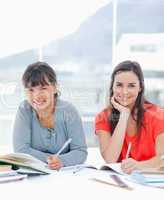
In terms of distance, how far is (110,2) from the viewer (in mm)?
3332

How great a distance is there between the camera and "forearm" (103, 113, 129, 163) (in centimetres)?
171

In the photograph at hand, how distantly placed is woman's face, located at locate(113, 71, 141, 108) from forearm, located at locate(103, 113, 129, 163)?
0.39 feet

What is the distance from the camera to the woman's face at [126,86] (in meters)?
1.78

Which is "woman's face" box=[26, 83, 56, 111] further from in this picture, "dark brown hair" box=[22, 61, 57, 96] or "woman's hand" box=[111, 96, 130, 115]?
"woman's hand" box=[111, 96, 130, 115]

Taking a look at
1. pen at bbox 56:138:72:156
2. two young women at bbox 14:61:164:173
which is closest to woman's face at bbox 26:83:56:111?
two young women at bbox 14:61:164:173

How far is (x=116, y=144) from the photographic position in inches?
67.2

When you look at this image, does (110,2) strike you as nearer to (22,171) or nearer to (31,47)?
(31,47)

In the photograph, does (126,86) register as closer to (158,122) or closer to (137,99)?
(137,99)

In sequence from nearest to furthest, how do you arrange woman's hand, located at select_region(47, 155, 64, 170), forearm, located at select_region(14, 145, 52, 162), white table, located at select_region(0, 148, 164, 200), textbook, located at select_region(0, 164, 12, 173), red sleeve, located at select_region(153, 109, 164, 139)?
1. white table, located at select_region(0, 148, 164, 200)
2. textbook, located at select_region(0, 164, 12, 173)
3. woman's hand, located at select_region(47, 155, 64, 170)
4. forearm, located at select_region(14, 145, 52, 162)
5. red sleeve, located at select_region(153, 109, 164, 139)

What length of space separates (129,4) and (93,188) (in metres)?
2.52

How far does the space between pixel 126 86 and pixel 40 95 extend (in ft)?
1.36

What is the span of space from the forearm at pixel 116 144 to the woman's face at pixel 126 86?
12cm

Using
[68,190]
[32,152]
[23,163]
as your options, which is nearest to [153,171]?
[68,190]

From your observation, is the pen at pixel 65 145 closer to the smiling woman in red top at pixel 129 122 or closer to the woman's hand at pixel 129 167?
the smiling woman in red top at pixel 129 122
